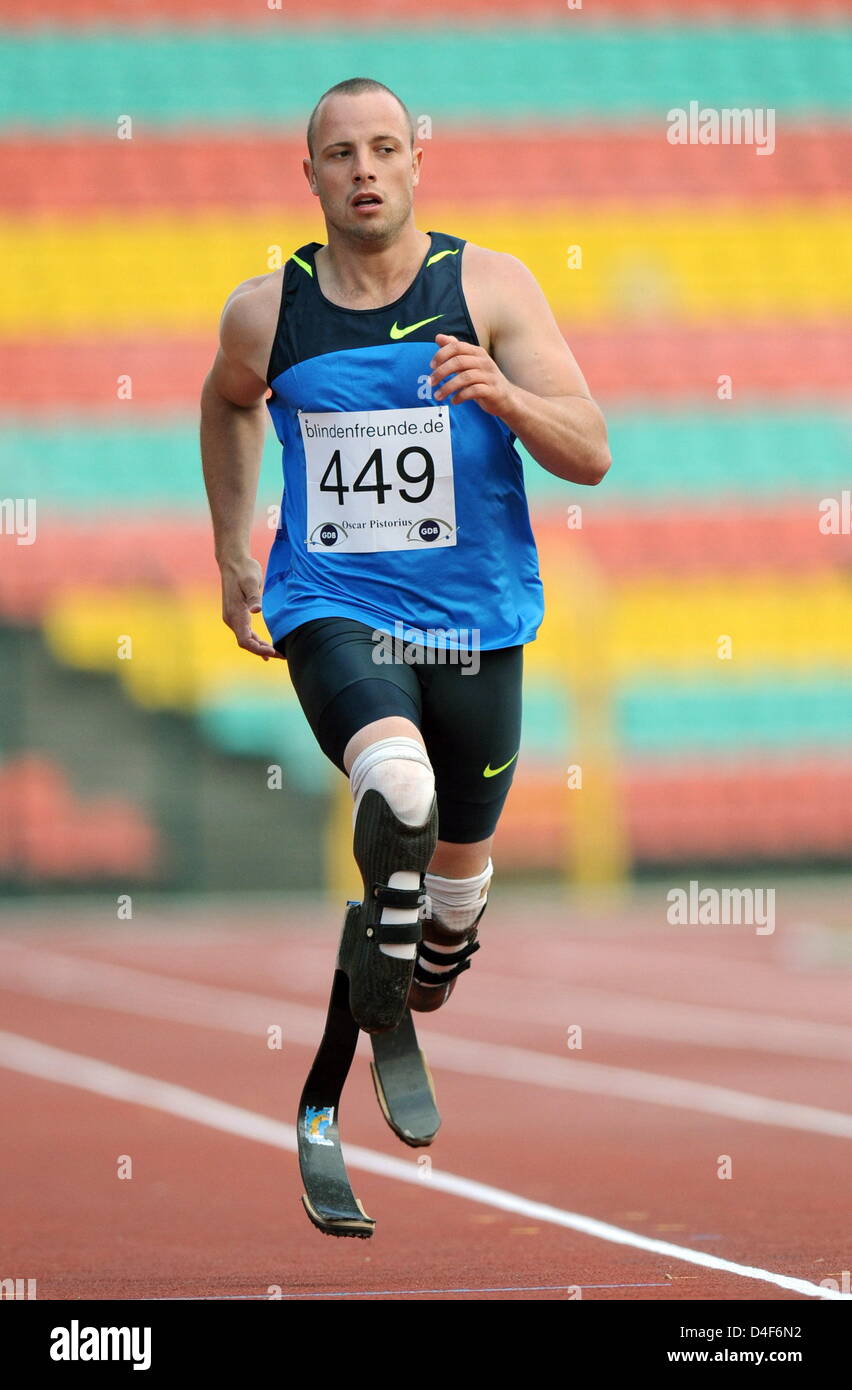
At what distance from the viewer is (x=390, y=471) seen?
4.49 m

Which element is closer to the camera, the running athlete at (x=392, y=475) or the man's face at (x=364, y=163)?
the running athlete at (x=392, y=475)

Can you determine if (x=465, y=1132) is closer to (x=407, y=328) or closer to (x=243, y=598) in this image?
(x=243, y=598)

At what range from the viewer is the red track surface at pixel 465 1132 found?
479 centimetres

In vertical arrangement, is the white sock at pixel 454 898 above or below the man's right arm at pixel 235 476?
below

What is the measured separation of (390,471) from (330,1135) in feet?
4.88

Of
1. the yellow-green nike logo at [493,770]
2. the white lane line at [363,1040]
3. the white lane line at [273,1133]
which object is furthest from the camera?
the white lane line at [363,1040]

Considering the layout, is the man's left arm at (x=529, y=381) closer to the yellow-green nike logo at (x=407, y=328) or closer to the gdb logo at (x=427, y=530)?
the yellow-green nike logo at (x=407, y=328)

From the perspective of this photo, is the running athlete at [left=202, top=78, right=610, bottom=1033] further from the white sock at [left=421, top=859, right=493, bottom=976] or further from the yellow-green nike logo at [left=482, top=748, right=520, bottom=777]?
the white sock at [left=421, top=859, right=493, bottom=976]

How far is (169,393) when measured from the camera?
62.2 ft

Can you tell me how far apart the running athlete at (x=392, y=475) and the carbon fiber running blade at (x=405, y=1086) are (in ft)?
1.23

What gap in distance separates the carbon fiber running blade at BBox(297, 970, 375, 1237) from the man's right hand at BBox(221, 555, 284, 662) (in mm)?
855

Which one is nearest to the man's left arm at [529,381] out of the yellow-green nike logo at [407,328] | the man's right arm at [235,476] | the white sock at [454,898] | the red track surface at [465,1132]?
A: the yellow-green nike logo at [407,328]
